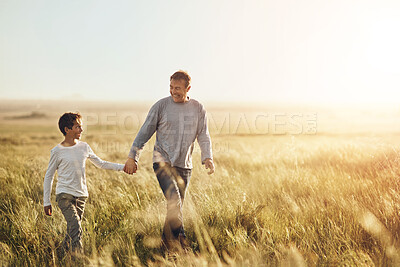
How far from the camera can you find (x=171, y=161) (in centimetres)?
389

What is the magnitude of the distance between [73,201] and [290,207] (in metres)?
2.62

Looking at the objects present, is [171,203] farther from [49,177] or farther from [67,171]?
[49,177]

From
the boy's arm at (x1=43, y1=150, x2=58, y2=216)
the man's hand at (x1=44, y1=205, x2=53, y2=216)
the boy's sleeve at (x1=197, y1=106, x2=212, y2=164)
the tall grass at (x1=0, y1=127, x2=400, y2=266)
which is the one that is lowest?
the tall grass at (x1=0, y1=127, x2=400, y2=266)

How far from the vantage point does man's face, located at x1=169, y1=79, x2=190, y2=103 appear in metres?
3.86

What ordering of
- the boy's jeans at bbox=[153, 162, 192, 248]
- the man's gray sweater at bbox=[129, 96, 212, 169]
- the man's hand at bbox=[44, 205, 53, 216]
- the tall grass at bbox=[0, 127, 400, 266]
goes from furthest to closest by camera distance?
1. the man's gray sweater at bbox=[129, 96, 212, 169]
2. the boy's jeans at bbox=[153, 162, 192, 248]
3. the man's hand at bbox=[44, 205, 53, 216]
4. the tall grass at bbox=[0, 127, 400, 266]

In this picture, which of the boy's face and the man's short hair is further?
the man's short hair

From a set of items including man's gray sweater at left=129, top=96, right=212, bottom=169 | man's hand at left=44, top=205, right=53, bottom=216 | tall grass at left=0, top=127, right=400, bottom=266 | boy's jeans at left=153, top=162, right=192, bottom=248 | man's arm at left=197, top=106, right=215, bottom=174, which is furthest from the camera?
man's arm at left=197, top=106, right=215, bottom=174

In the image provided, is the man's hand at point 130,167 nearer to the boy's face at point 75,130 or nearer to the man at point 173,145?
the man at point 173,145

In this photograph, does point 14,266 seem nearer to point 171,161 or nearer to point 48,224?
point 48,224

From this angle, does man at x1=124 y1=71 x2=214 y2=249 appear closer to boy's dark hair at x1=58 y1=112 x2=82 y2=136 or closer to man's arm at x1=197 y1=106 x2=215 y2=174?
man's arm at x1=197 y1=106 x2=215 y2=174

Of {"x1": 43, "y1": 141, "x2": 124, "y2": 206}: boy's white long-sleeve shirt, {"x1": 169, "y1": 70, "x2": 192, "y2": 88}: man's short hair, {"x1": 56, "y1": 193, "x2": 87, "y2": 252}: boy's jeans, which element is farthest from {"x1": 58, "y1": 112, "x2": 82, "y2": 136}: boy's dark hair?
{"x1": 169, "y1": 70, "x2": 192, "y2": 88}: man's short hair

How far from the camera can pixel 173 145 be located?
12.8 feet

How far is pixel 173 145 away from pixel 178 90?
590mm

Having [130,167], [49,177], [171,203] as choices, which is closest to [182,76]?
[130,167]
